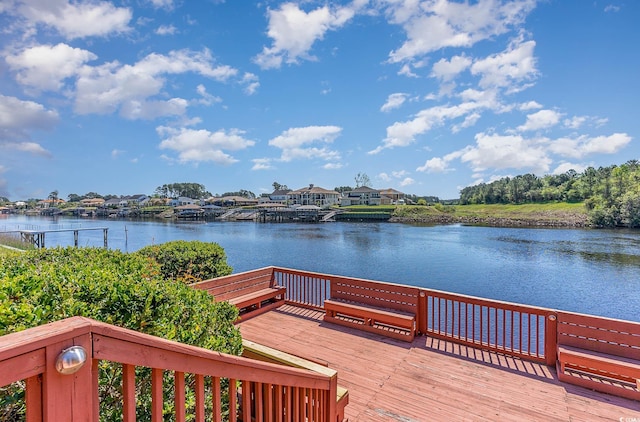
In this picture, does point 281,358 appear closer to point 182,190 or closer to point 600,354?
point 600,354

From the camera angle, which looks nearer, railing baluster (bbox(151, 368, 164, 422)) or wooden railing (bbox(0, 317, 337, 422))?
wooden railing (bbox(0, 317, 337, 422))

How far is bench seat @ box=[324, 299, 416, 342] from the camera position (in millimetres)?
5566

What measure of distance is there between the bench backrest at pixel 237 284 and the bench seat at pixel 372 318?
6.00ft

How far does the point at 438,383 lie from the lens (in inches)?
170

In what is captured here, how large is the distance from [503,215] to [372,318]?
217ft

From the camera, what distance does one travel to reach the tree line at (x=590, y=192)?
140ft

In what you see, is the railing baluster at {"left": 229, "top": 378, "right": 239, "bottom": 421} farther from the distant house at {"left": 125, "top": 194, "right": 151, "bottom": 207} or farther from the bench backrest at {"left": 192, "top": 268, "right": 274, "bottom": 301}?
the distant house at {"left": 125, "top": 194, "right": 151, "bottom": 207}

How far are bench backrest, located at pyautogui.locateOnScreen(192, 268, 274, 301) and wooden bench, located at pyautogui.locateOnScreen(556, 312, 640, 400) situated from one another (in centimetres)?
572

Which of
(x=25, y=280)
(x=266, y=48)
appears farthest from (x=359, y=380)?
(x=266, y=48)

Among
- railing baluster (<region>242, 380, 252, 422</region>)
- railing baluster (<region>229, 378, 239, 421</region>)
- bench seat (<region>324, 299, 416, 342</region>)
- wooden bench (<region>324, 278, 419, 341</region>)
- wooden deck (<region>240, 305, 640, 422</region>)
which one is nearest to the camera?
railing baluster (<region>229, 378, 239, 421</region>)

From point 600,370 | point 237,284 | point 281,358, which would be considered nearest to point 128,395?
point 281,358

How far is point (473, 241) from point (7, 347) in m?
36.7

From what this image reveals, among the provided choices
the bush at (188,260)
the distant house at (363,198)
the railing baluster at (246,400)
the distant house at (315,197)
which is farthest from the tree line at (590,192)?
the railing baluster at (246,400)

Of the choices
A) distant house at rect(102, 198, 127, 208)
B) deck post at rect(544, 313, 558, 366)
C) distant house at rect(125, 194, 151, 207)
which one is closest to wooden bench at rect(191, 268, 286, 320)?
deck post at rect(544, 313, 558, 366)
